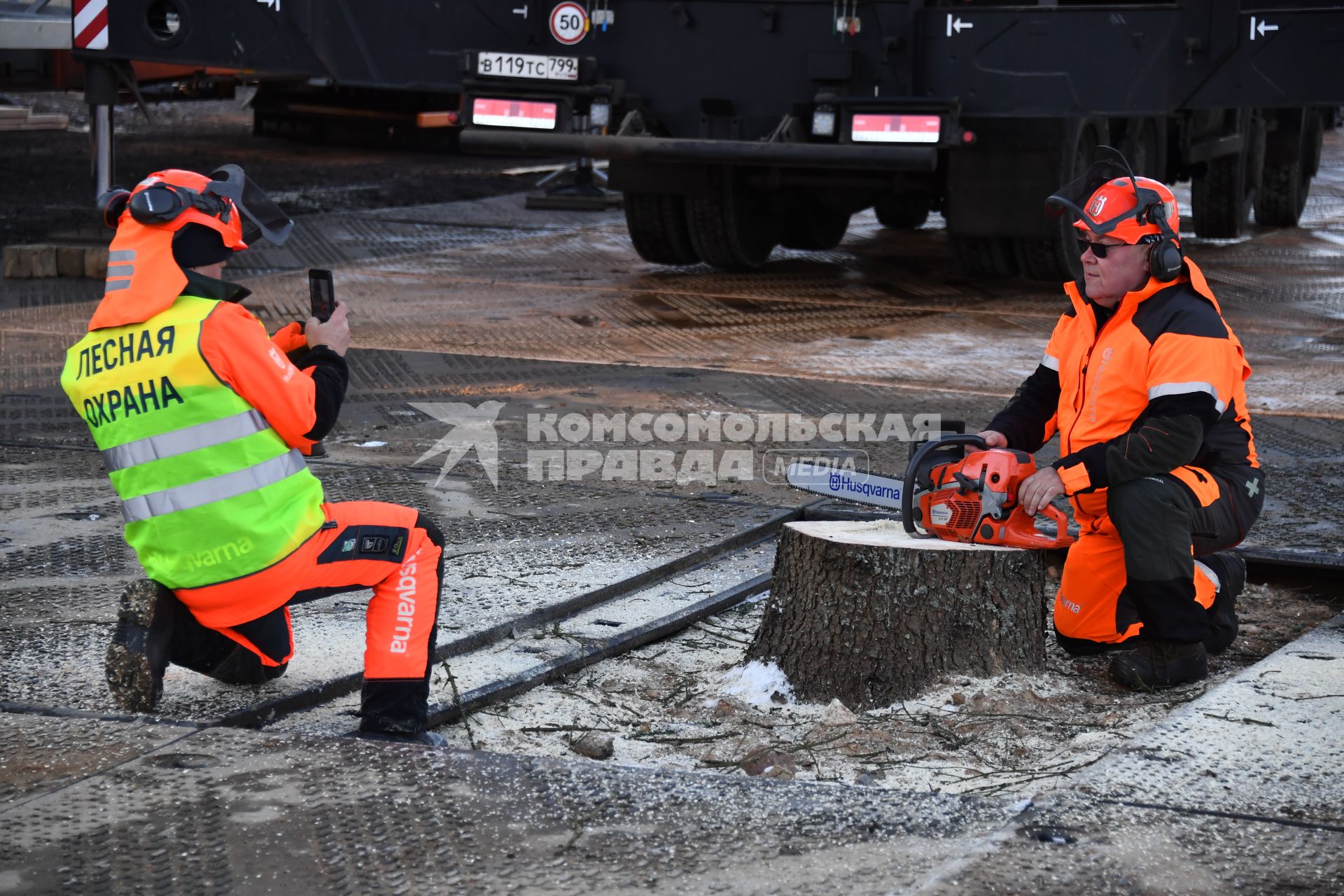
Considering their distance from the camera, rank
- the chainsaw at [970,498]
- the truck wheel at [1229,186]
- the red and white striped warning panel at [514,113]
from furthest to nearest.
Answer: the truck wheel at [1229,186], the red and white striped warning panel at [514,113], the chainsaw at [970,498]

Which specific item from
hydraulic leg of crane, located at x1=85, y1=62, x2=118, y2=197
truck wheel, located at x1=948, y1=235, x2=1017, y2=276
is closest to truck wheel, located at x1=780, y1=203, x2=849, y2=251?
truck wheel, located at x1=948, y1=235, x2=1017, y2=276

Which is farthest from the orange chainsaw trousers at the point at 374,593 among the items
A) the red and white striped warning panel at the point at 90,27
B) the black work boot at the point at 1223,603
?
the red and white striped warning panel at the point at 90,27

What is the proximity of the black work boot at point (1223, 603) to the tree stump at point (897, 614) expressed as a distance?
48 centimetres

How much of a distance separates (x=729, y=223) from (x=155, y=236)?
23.2 ft

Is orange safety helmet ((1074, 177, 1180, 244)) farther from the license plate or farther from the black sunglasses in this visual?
the license plate

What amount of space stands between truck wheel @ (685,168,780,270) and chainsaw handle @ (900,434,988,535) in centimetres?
613

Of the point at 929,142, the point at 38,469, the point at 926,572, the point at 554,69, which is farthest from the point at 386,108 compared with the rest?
the point at 926,572

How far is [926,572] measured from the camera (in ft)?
12.7

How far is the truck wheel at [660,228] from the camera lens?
10250mm

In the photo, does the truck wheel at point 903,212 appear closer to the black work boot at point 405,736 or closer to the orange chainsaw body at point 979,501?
the orange chainsaw body at point 979,501

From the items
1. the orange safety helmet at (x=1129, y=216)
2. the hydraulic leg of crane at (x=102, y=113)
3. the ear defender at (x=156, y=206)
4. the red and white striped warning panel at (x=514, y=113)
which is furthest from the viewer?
the hydraulic leg of crane at (x=102, y=113)

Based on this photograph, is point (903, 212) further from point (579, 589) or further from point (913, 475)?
point (913, 475)

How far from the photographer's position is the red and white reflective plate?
8.50 metres

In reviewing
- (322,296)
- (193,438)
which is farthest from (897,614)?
(193,438)
